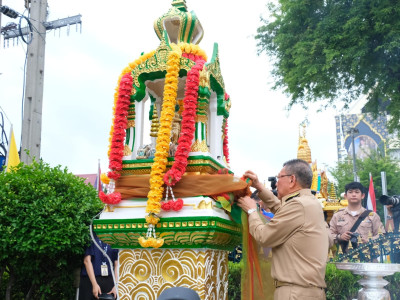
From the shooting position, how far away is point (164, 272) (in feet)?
11.6

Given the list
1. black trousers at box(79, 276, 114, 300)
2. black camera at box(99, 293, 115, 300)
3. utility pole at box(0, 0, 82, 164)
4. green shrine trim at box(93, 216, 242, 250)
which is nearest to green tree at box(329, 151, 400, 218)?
utility pole at box(0, 0, 82, 164)

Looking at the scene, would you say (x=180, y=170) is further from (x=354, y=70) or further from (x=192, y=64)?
(x=354, y=70)

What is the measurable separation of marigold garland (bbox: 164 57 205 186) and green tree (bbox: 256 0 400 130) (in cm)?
839

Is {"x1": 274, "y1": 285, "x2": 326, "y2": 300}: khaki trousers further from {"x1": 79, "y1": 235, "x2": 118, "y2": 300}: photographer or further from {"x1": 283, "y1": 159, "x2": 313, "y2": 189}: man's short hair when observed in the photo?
{"x1": 79, "y1": 235, "x2": 118, "y2": 300}: photographer

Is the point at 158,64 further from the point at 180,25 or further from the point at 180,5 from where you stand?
the point at 180,5

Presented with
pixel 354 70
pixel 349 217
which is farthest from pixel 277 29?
pixel 349 217

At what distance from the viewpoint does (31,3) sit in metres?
8.88

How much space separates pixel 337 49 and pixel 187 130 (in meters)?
9.17

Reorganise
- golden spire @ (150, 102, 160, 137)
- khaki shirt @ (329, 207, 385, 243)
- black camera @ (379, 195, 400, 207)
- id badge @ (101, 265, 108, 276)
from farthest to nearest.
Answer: black camera @ (379, 195, 400, 207) → khaki shirt @ (329, 207, 385, 243) → id badge @ (101, 265, 108, 276) → golden spire @ (150, 102, 160, 137)

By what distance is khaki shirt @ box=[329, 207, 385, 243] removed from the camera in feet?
18.0

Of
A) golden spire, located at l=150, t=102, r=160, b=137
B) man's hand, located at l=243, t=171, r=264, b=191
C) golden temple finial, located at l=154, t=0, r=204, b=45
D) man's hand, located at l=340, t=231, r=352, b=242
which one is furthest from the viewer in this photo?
man's hand, located at l=340, t=231, r=352, b=242

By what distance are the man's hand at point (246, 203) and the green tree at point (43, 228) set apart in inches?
78.0

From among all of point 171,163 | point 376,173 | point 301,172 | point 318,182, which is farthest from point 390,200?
point 376,173

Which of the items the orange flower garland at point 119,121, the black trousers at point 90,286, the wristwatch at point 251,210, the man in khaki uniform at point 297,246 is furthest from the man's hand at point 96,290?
the man in khaki uniform at point 297,246
